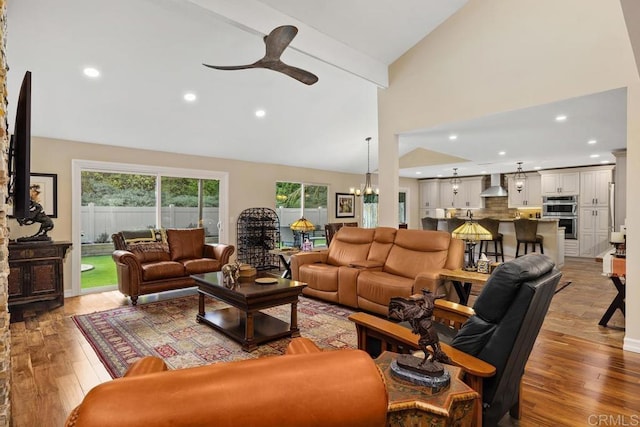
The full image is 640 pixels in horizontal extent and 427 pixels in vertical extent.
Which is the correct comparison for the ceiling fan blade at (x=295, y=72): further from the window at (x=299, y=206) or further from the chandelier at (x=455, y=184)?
the chandelier at (x=455, y=184)

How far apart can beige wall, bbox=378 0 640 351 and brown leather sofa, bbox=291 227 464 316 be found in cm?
110

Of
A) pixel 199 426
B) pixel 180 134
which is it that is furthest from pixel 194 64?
pixel 199 426

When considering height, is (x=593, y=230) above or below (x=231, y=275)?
above

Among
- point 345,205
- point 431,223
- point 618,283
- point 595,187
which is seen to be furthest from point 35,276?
point 595,187

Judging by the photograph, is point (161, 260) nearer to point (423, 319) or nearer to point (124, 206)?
point (124, 206)

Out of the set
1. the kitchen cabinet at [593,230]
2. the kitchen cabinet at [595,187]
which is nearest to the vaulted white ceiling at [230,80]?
the kitchen cabinet at [595,187]

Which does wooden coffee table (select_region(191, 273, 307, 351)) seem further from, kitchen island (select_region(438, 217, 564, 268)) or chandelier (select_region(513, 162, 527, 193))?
chandelier (select_region(513, 162, 527, 193))

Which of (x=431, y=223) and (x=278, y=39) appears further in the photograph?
(x=431, y=223)

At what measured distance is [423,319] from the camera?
1.39 m

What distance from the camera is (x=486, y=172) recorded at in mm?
9484

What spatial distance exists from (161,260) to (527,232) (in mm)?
6767

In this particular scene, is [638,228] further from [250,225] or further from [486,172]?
[486,172]

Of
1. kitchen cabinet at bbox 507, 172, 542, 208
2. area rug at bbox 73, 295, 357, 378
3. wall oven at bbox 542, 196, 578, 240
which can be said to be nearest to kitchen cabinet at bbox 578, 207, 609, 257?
wall oven at bbox 542, 196, 578, 240

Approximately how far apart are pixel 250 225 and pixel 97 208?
8.87ft
